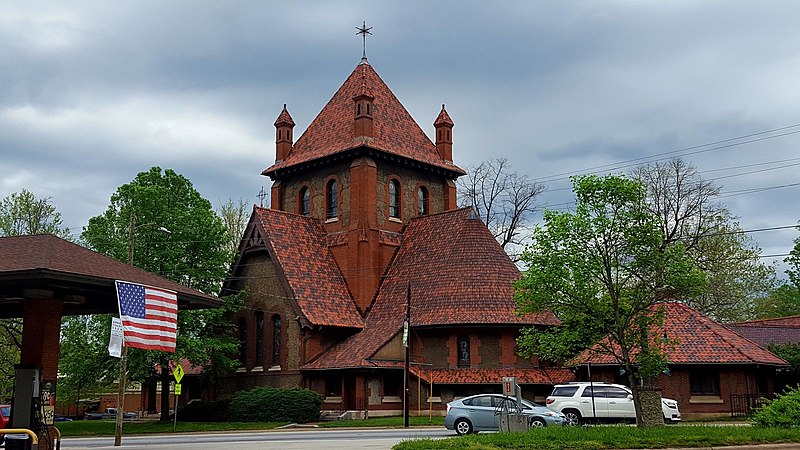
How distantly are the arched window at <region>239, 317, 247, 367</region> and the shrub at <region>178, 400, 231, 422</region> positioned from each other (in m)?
3.02

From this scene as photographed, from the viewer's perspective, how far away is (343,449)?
21500mm

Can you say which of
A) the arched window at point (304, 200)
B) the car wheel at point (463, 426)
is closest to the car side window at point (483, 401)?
the car wheel at point (463, 426)

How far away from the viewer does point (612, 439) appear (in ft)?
64.3

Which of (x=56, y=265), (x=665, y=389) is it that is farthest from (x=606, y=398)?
(x=56, y=265)

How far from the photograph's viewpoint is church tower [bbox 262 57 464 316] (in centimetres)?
4972

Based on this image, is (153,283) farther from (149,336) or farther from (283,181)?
(283,181)

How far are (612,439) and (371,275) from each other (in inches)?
1193

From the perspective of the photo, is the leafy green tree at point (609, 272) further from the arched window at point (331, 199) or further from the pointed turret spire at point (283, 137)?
the pointed turret spire at point (283, 137)

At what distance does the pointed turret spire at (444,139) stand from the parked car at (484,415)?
2841cm

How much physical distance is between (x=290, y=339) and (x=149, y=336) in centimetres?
2523

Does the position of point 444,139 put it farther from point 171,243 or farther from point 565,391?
point 565,391

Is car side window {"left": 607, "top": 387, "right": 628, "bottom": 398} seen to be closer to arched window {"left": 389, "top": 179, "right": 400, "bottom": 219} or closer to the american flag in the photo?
the american flag

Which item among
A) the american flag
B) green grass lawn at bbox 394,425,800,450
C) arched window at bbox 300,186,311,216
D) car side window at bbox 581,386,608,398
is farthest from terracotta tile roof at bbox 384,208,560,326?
the american flag

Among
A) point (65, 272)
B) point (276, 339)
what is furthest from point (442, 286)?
point (65, 272)
